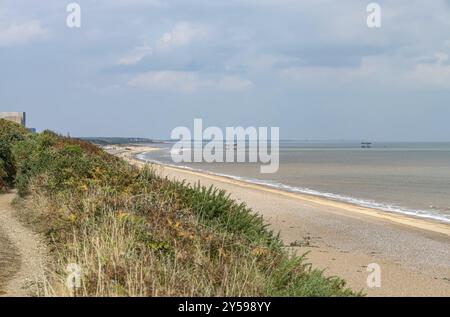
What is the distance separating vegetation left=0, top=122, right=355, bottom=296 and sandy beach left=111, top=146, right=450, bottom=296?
1.76 metres

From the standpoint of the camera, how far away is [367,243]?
556 inches

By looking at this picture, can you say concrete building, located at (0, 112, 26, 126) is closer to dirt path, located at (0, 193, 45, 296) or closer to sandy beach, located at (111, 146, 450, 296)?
sandy beach, located at (111, 146, 450, 296)

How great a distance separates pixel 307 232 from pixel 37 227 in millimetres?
7545

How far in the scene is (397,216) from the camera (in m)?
20.4

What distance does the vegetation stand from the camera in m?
6.08

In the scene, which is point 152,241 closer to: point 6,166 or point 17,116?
point 6,166

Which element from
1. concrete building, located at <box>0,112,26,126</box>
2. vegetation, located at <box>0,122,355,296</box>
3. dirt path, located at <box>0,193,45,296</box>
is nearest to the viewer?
vegetation, located at <box>0,122,355,296</box>

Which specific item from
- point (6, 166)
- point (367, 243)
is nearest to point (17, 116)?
point (6, 166)

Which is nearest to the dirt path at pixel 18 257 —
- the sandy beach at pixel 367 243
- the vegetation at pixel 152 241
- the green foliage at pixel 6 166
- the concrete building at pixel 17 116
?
the vegetation at pixel 152 241

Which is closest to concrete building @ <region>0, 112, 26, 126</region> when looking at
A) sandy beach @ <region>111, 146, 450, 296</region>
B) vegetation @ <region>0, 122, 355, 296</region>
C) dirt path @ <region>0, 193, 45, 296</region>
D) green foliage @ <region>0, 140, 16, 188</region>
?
green foliage @ <region>0, 140, 16, 188</region>

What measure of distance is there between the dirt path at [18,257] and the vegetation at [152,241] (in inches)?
9.8

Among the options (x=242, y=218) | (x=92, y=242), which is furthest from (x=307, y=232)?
(x=92, y=242)

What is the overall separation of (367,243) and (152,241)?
805 centimetres

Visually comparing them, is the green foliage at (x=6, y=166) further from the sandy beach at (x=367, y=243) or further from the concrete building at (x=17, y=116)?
the concrete building at (x=17, y=116)
